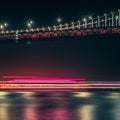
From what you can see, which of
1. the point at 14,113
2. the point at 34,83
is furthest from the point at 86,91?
the point at 14,113

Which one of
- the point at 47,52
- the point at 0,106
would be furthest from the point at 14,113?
the point at 47,52

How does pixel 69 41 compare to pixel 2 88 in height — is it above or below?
above

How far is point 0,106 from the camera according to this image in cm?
997

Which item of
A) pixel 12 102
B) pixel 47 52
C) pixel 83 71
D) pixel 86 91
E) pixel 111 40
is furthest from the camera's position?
pixel 111 40

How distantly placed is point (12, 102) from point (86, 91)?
16.0ft

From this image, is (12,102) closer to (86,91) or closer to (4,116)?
(4,116)

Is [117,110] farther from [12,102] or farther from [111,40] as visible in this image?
[111,40]

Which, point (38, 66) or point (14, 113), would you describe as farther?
point (38, 66)

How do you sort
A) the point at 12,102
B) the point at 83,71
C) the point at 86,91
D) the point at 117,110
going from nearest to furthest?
the point at 117,110 < the point at 12,102 < the point at 86,91 < the point at 83,71

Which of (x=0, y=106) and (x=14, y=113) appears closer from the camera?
(x=14, y=113)

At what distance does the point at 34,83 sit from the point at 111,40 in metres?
22.8

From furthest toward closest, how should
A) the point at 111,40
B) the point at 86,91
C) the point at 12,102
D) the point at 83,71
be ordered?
the point at 111,40 → the point at 83,71 → the point at 86,91 → the point at 12,102

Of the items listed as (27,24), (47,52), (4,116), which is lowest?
(4,116)

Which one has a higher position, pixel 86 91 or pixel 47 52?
pixel 47 52
